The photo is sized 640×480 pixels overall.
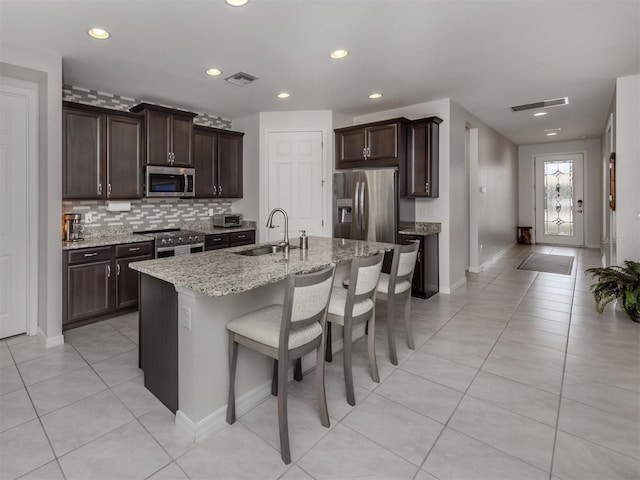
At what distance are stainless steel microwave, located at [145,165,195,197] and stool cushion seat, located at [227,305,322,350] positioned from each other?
113 inches

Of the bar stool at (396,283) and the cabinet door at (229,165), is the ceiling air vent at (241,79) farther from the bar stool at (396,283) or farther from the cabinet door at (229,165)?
the bar stool at (396,283)

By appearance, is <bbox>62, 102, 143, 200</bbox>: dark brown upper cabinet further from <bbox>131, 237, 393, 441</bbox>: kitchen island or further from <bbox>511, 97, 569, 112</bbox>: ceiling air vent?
<bbox>511, 97, 569, 112</bbox>: ceiling air vent

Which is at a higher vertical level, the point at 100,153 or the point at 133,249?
the point at 100,153

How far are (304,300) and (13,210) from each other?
327 cm

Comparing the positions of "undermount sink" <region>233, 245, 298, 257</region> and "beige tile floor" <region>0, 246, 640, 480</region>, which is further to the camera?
"undermount sink" <region>233, 245, 298, 257</region>

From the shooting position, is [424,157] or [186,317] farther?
[424,157]

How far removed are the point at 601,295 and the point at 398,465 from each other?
3.39 metres

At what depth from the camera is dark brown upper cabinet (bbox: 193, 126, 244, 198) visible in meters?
5.02

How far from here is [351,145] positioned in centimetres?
512

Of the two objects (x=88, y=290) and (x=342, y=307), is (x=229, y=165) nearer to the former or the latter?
(x=88, y=290)

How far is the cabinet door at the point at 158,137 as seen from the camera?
167 inches

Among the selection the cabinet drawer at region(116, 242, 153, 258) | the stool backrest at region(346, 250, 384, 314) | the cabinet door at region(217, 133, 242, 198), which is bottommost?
the stool backrest at region(346, 250, 384, 314)

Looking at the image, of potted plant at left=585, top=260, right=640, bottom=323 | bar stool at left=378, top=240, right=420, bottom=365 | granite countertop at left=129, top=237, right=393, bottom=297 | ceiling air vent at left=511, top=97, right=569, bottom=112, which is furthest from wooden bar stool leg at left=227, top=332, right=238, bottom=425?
ceiling air vent at left=511, top=97, right=569, bottom=112

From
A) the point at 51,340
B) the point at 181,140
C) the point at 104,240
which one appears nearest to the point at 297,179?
the point at 181,140
